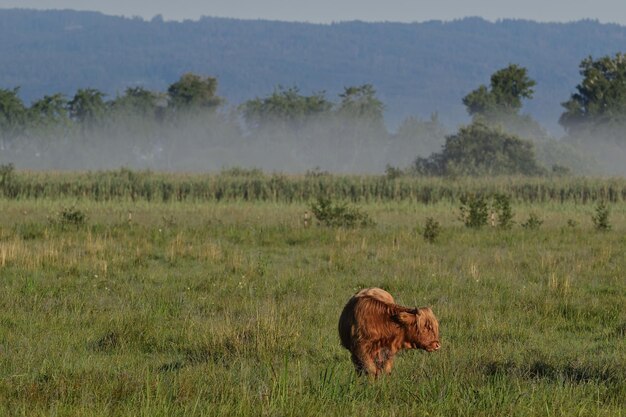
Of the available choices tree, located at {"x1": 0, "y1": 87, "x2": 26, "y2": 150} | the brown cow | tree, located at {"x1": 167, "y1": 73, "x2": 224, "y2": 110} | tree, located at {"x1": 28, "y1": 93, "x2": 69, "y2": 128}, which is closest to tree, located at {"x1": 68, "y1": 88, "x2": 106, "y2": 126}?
tree, located at {"x1": 28, "y1": 93, "x2": 69, "y2": 128}

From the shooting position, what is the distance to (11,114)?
409 ft

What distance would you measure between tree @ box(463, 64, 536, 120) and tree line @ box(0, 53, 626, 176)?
0.37ft

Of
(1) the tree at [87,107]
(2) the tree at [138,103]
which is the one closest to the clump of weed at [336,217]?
→ (1) the tree at [87,107]

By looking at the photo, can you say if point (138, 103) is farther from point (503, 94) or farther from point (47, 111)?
point (503, 94)

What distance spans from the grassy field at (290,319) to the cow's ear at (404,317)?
0.57 metres

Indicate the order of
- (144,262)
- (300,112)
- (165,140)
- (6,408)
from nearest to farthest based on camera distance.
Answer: (6,408) < (144,262) < (300,112) < (165,140)

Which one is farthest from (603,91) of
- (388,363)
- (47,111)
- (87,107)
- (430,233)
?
(388,363)

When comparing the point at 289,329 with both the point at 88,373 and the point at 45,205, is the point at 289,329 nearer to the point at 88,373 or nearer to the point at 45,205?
the point at 88,373

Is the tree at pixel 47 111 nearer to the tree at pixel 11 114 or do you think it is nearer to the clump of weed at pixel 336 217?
the tree at pixel 11 114

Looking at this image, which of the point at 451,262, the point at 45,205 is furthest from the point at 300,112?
the point at 451,262

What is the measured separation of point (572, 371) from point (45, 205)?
32.2m

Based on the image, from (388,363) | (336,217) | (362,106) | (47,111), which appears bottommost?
(362,106)

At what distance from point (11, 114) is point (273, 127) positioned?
40778 mm

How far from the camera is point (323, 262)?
2112 cm
